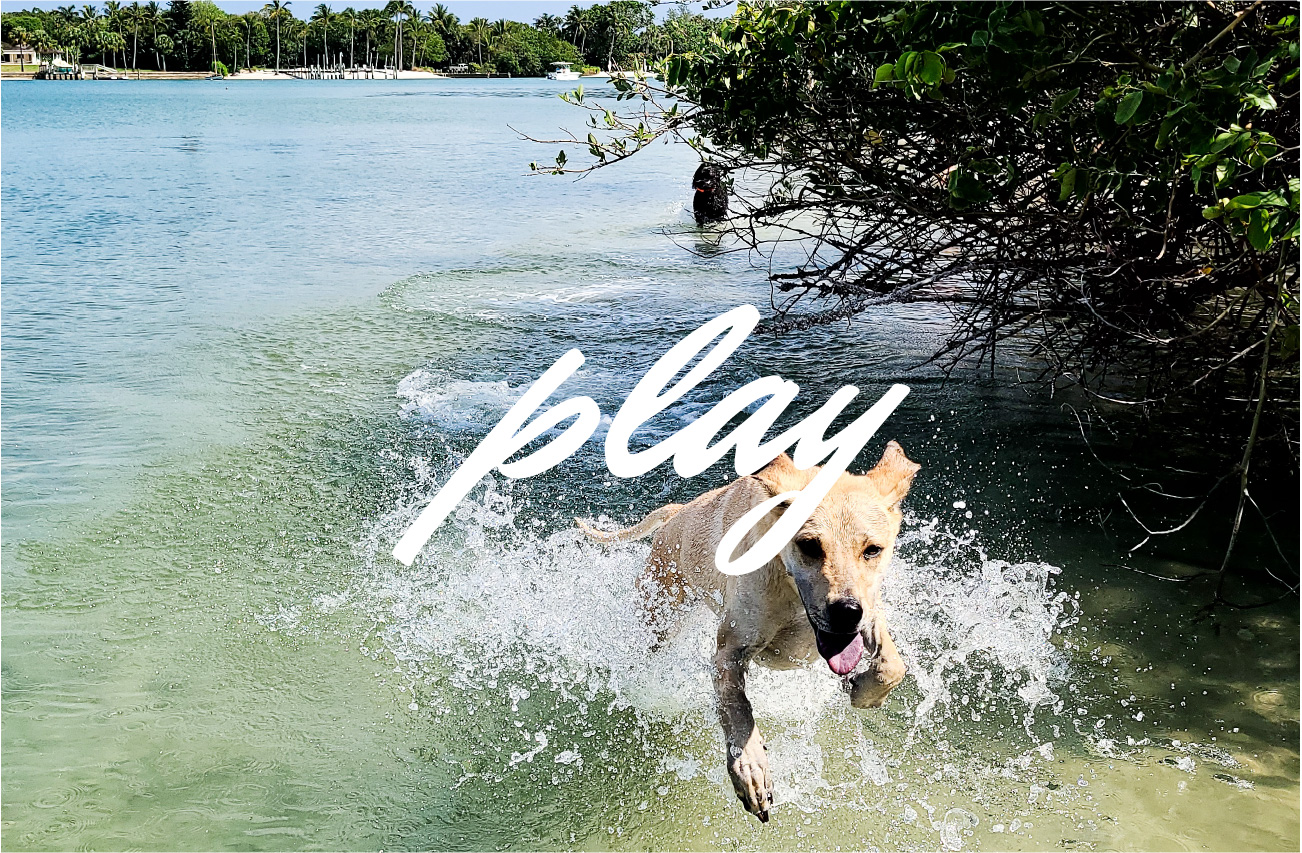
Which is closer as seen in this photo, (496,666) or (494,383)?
(496,666)

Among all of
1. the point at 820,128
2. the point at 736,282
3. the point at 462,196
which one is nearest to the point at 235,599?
the point at 820,128

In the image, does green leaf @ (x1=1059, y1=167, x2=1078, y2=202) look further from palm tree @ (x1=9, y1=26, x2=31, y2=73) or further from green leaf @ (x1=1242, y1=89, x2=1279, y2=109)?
palm tree @ (x1=9, y1=26, x2=31, y2=73)

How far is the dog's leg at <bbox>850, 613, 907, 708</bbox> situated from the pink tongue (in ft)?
1.60

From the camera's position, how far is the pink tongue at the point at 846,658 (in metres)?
4.52

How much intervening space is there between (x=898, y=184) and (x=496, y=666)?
4.65 meters

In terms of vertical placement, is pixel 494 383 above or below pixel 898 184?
below

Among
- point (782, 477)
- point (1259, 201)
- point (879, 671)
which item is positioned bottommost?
point (879, 671)

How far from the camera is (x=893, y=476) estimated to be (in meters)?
4.97

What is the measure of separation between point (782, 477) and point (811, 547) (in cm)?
48

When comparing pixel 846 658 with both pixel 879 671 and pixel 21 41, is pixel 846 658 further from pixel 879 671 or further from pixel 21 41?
pixel 21 41

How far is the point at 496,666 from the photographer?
22.4ft

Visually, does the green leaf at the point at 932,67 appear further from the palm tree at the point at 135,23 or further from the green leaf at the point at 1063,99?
the palm tree at the point at 135,23

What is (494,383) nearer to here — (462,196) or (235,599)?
(235,599)

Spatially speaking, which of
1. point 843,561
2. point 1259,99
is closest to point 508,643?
point 843,561
